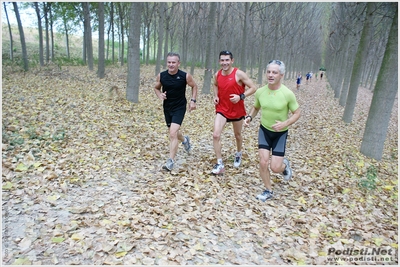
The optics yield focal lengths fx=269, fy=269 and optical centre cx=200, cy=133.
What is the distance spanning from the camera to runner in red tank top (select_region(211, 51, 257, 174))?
4691 millimetres

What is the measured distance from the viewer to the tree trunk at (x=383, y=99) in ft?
20.4

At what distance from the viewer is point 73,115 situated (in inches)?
288

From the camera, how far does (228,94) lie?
4.84 m

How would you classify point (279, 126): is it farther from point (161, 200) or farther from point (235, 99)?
point (161, 200)

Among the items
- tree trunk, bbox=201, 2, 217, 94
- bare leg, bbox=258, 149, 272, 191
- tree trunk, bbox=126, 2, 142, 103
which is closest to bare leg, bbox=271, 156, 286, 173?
bare leg, bbox=258, 149, 272, 191

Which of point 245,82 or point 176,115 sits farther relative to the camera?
point 176,115

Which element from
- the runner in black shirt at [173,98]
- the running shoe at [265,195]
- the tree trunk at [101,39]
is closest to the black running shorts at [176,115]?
the runner in black shirt at [173,98]

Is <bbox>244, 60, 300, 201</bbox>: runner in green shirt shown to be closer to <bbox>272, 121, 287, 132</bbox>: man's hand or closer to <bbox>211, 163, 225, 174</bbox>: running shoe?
<bbox>272, 121, 287, 132</bbox>: man's hand

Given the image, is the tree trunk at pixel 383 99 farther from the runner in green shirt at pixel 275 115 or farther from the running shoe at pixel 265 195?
the running shoe at pixel 265 195

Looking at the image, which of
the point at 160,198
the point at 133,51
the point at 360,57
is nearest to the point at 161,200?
the point at 160,198

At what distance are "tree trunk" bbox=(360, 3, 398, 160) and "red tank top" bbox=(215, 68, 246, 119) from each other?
12.6 ft

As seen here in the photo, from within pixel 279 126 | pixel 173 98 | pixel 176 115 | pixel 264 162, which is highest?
pixel 173 98

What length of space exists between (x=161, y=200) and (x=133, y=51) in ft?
21.9

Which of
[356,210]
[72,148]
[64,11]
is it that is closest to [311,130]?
[356,210]
